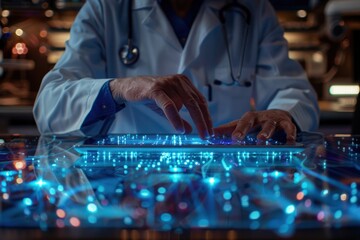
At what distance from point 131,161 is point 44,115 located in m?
0.67

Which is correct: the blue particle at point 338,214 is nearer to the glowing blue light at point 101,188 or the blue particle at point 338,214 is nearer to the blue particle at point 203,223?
the blue particle at point 203,223

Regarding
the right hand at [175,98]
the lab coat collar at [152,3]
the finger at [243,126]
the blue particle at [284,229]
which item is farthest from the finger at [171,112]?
the lab coat collar at [152,3]

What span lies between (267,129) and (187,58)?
1.88 feet

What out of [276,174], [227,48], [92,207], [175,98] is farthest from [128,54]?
[92,207]

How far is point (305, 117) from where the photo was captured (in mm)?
1279

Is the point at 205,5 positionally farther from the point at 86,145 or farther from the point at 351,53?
the point at 351,53

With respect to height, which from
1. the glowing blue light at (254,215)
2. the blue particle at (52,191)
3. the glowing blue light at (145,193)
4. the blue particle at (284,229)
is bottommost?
the blue particle at (284,229)

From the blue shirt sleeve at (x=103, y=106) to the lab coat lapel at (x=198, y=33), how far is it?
0.36m

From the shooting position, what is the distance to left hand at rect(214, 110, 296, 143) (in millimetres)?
905

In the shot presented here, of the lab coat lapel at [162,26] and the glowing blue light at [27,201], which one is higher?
the lab coat lapel at [162,26]

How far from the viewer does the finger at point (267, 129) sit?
89 centimetres

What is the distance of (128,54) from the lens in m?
1.43

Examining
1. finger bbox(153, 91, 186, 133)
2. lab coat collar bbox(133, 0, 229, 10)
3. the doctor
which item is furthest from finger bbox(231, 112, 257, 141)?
lab coat collar bbox(133, 0, 229, 10)

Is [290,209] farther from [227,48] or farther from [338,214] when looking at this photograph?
[227,48]
